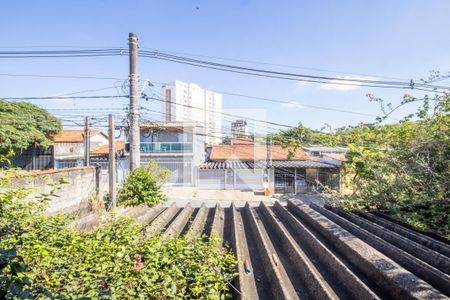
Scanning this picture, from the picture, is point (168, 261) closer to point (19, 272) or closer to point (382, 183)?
point (19, 272)

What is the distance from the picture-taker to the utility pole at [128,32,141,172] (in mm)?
6902

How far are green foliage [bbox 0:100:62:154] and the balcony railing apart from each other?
10508 millimetres

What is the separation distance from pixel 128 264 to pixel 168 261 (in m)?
0.34

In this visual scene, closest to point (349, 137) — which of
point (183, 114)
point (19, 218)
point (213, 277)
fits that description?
point (213, 277)

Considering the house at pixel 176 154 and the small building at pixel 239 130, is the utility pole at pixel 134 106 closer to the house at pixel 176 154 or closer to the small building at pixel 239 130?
the small building at pixel 239 130

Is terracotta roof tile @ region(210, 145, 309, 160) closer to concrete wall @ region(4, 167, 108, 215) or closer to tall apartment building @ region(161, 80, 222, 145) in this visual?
tall apartment building @ region(161, 80, 222, 145)

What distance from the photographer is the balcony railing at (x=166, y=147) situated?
70.0 ft

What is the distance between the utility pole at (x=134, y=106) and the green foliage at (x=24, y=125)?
18436 mm

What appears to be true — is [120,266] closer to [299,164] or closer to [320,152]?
[299,164]

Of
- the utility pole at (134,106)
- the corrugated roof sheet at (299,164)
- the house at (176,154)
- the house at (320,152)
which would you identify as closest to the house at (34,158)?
the house at (176,154)

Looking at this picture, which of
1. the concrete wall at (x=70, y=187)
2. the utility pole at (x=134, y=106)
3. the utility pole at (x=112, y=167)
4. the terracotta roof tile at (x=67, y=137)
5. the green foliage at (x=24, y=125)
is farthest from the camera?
the terracotta roof tile at (x=67, y=137)

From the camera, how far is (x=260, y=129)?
1379 centimetres

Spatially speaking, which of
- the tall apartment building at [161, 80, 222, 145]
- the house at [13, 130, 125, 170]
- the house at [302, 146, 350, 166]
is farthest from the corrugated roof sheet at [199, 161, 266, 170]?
the house at [13, 130, 125, 170]

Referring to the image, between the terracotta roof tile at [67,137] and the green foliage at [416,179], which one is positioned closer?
the green foliage at [416,179]
